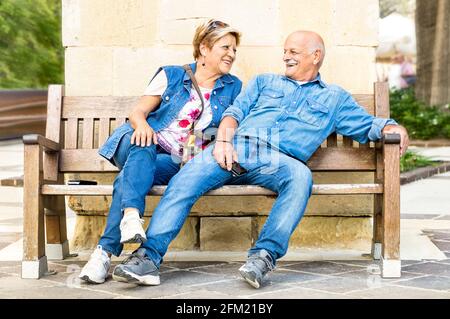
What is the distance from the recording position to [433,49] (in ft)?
60.4

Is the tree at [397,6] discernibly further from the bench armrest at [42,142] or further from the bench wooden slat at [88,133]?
the bench armrest at [42,142]

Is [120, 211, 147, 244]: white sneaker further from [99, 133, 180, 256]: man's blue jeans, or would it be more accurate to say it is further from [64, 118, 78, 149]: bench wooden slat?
[64, 118, 78, 149]: bench wooden slat

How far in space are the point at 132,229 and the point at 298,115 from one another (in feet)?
3.99

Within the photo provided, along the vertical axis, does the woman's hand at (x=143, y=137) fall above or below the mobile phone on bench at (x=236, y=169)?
above

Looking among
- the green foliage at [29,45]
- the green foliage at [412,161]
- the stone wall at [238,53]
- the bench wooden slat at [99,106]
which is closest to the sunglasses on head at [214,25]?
the stone wall at [238,53]

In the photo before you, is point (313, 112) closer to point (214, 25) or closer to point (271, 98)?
point (271, 98)

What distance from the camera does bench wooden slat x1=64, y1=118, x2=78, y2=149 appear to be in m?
5.82

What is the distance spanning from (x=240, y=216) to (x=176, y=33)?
4.05ft

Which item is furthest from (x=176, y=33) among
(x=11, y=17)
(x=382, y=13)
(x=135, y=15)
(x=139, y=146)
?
(x=382, y=13)

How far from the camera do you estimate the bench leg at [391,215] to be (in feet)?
16.7

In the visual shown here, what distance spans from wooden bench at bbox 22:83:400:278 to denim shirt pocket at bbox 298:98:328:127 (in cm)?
27

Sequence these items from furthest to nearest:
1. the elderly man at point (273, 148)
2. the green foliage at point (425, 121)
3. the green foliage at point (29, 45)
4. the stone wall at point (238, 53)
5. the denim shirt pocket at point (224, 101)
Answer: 1. the green foliage at point (29, 45)
2. the green foliage at point (425, 121)
3. the stone wall at point (238, 53)
4. the denim shirt pocket at point (224, 101)
5. the elderly man at point (273, 148)

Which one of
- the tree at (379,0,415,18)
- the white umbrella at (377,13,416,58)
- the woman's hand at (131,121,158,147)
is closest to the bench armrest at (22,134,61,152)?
the woman's hand at (131,121,158,147)

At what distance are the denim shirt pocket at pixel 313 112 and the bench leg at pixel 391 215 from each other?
1.50ft
